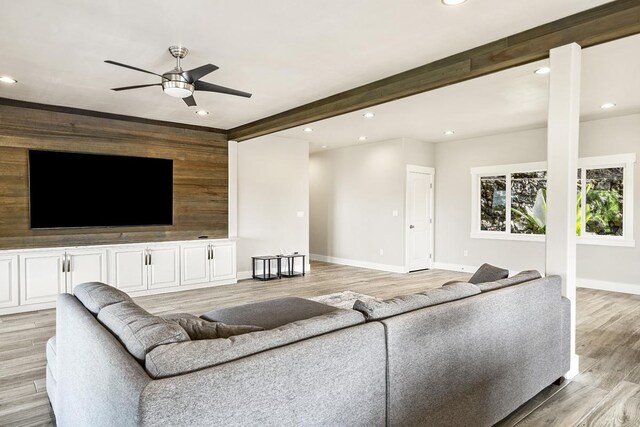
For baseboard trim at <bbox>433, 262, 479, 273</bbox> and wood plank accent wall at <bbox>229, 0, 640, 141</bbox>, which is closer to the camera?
wood plank accent wall at <bbox>229, 0, 640, 141</bbox>

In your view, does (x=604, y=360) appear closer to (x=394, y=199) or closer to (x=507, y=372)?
(x=507, y=372)

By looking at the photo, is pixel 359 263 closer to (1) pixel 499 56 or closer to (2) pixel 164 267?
(2) pixel 164 267

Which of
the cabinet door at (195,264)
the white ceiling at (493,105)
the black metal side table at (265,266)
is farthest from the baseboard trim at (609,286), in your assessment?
the cabinet door at (195,264)

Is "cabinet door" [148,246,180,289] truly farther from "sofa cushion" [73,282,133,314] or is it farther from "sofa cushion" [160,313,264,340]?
"sofa cushion" [160,313,264,340]

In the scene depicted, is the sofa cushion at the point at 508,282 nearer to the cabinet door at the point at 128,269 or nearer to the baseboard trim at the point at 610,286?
the baseboard trim at the point at 610,286

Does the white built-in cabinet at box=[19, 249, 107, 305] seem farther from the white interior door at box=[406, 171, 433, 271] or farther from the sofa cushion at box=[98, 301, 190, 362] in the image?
the white interior door at box=[406, 171, 433, 271]

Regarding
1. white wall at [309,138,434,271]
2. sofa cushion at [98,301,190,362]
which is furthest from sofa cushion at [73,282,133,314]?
white wall at [309,138,434,271]

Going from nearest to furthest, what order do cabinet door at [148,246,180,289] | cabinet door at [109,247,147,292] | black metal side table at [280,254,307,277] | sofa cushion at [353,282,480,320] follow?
1. sofa cushion at [353,282,480,320]
2. cabinet door at [109,247,147,292]
3. cabinet door at [148,246,180,289]
4. black metal side table at [280,254,307,277]

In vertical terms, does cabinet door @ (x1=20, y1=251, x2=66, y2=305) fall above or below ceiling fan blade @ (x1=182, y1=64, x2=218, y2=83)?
below

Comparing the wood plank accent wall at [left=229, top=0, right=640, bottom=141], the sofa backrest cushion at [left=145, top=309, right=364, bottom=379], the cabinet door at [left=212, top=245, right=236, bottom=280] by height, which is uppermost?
the wood plank accent wall at [left=229, top=0, right=640, bottom=141]

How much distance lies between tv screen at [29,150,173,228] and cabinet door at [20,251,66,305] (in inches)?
22.2

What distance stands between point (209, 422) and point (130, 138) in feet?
18.7

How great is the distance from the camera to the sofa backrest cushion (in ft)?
3.99

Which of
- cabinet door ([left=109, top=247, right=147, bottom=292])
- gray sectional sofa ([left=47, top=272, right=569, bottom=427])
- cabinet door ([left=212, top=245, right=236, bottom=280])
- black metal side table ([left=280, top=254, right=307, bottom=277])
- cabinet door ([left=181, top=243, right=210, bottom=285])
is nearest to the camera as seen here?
gray sectional sofa ([left=47, top=272, right=569, bottom=427])
